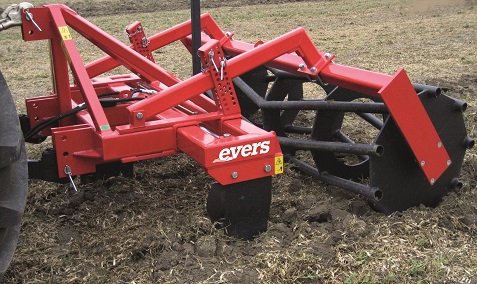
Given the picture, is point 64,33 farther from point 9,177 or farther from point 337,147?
point 337,147

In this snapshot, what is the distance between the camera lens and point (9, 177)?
252cm

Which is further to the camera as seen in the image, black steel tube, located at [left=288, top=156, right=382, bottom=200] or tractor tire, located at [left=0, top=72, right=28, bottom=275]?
black steel tube, located at [left=288, top=156, right=382, bottom=200]

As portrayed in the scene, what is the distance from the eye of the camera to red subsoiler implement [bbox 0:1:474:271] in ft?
11.7

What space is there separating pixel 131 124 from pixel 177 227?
68 cm

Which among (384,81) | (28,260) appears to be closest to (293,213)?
(384,81)

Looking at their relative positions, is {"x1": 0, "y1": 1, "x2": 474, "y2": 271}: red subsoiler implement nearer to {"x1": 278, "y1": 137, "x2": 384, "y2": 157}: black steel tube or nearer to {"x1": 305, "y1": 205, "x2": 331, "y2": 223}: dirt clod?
{"x1": 278, "y1": 137, "x2": 384, "y2": 157}: black steel tube

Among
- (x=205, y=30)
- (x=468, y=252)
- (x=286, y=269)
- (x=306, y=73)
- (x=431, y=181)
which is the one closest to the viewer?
(x=286, y=269)

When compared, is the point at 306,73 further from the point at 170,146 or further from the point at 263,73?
the point at 263,73

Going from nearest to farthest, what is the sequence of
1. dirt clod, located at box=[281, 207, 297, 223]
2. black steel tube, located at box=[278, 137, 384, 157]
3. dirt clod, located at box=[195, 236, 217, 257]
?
dirt clod, located at box=[195, 236, 217, 257], black steel tube, located at box=[278, 137, 384, 157], dirt clod, located at box=[281, 207, 297, 223]

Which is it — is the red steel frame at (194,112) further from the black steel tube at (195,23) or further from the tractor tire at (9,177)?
the tractor tire at (9,177)

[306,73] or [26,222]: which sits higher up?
[306,73]

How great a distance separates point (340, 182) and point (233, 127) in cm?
100

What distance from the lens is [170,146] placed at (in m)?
3.72

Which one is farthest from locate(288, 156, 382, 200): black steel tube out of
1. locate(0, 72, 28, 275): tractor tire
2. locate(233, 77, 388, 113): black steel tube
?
locate(0, 72, 28, 275): tractor tire
